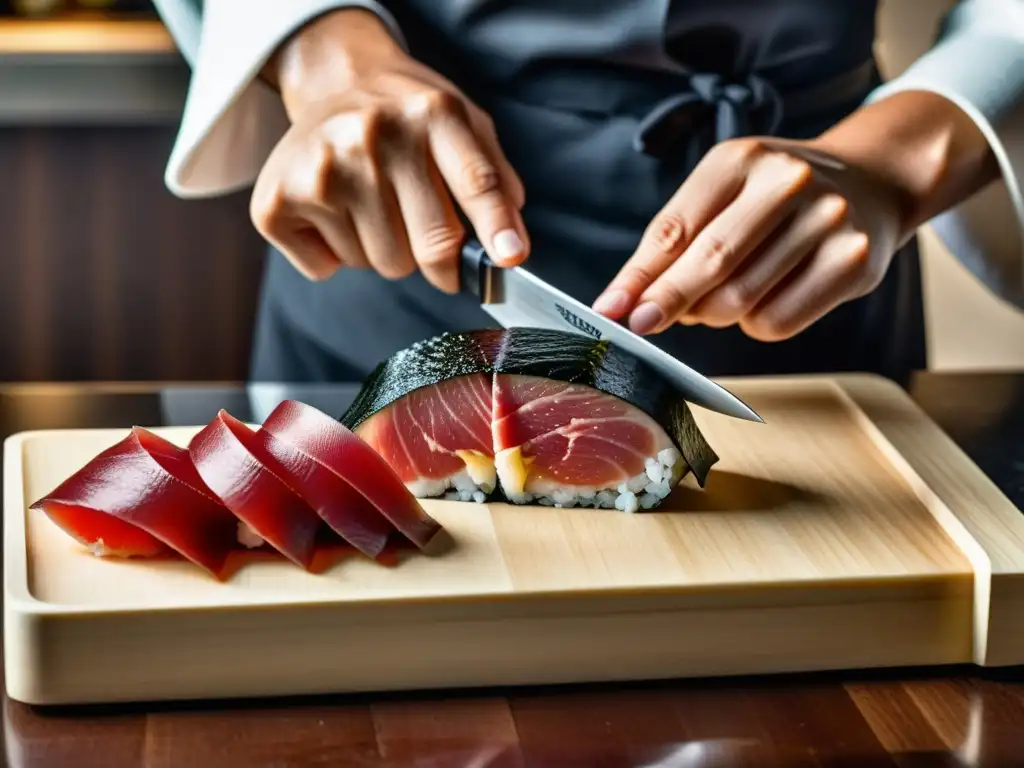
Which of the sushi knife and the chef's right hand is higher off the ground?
the chef's right hand

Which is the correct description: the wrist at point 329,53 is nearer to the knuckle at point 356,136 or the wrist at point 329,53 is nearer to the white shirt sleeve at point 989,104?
the knuckle at point 356,136

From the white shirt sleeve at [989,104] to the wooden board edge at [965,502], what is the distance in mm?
349

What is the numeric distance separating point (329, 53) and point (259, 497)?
761mm

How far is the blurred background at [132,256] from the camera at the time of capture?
3504mm

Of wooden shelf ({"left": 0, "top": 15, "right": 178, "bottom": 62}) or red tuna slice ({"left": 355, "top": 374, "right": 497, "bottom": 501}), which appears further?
wooden shelf ({"left": 0, "top": 15, "right": 178, "bottom": 62})

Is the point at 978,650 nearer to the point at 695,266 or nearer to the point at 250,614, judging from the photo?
the point at 695,266

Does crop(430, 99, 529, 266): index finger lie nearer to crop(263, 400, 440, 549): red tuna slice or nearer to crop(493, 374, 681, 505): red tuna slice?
crop(493, 374, 681, 505): red tuna slice

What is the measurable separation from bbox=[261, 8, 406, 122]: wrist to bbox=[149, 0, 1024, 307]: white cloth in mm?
21

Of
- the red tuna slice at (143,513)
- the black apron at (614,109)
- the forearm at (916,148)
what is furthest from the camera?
the black apron at (614,109)

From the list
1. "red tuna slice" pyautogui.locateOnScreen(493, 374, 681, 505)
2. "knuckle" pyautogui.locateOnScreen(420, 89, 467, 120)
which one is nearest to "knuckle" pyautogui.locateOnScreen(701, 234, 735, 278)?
"red tuna slice" pyautogui.locateOnScreen(493, 374, 681, 505)

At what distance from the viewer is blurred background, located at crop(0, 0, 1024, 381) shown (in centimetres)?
350

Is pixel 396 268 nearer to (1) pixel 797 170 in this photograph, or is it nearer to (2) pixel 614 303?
(2) pixel 614 303

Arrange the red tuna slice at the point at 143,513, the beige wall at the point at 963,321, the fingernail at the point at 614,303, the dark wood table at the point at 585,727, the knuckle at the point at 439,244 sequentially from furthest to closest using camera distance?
1. the beige wall at the point at 963,321
2. the knuckle at the point at 439,244
3. the fingernail at the point at 614,303
4. the red tuna slice at the point at 143,513
5. the dark wood table at the point at 585,727

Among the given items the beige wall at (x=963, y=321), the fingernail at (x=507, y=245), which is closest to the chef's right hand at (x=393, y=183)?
the fingernail at (x=507, y=245)
